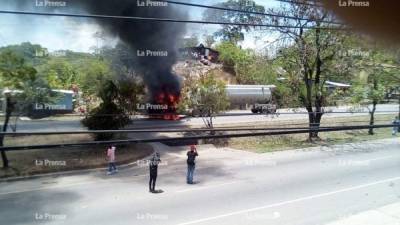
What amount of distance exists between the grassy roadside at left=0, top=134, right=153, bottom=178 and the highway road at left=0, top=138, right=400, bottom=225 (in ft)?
2.50

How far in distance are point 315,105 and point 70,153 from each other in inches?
499

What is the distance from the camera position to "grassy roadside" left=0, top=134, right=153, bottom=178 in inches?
538

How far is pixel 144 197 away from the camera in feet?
34.4

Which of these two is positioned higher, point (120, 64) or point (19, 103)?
point (120, 64)

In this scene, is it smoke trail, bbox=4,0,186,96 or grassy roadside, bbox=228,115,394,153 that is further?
grassy roadside, bbox=228,115,394,153

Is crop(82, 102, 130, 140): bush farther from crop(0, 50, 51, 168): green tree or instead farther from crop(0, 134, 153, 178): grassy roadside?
crop(0, 50, 51, 168): green tree

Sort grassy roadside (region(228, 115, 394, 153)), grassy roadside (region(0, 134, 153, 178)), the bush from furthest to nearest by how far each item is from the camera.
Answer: grassy roadside (region(228, 115, 394, 153))
the bush
grassy roadside (region(0, 134, 153, 178))

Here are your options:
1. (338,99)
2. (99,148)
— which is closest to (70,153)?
(99,148)

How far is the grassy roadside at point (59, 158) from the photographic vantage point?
44.8ft

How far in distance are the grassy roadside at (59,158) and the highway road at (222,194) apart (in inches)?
30.0

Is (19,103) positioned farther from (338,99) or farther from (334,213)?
(338,99)

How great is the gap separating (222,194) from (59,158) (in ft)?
24.4

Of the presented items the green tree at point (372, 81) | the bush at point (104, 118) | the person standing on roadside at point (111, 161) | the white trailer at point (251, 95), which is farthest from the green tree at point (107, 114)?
the white trailer at point (251, 95)

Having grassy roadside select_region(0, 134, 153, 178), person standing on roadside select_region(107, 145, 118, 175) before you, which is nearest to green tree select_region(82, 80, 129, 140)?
grassy roadside select_region(0, 134, 153, 178)
